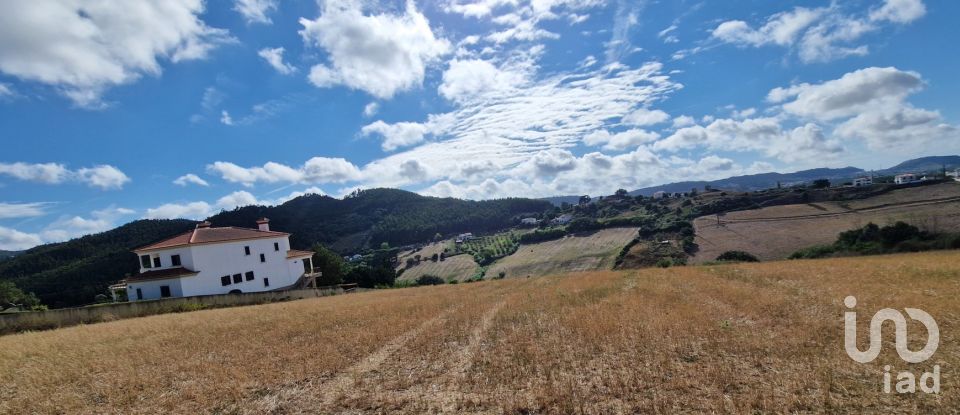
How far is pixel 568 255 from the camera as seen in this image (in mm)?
114250

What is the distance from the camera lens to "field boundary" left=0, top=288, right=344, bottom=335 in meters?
27.5

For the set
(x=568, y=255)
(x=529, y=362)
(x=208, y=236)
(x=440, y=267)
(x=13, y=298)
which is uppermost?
(x=208, y=236)

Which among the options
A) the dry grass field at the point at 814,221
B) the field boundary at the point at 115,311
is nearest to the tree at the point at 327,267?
the field boundary at the point at 115,311

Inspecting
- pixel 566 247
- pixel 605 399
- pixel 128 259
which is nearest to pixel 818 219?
pixel 566 247

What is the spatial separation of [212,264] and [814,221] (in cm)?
10249

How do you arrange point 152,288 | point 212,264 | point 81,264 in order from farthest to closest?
point 81,264
point 212,264
point 152,288

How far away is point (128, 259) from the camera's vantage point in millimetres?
83188

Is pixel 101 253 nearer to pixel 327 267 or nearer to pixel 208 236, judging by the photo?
pixel 327 267

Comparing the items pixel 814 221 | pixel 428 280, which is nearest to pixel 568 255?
pixel 428 280

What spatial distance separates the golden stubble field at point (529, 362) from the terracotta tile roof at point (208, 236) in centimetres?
3059

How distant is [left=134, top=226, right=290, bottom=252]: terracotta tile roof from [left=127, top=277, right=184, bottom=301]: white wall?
433 centimetres

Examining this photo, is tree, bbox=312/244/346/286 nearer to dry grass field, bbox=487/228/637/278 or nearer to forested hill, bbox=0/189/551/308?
forested hill, bbox=0/189/551/308

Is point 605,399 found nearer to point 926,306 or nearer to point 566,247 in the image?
point 926,306

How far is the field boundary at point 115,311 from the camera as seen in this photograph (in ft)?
90.3
